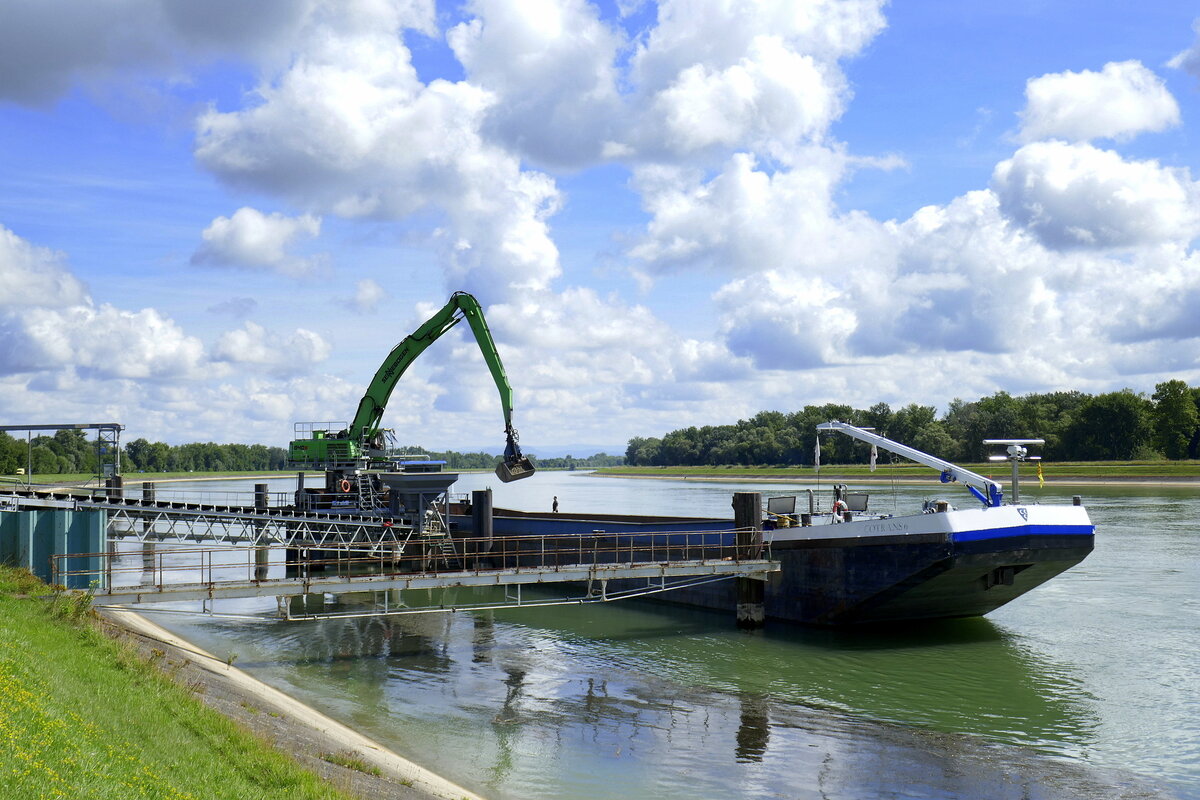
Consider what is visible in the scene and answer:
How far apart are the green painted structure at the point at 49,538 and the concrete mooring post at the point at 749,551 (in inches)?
720

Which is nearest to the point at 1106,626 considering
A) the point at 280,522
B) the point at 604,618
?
the point at 604,618

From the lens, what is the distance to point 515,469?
1417 inches

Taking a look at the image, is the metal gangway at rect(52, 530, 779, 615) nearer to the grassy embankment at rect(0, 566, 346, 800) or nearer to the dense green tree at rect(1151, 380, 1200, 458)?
the grassy embankment at rect(0, 566, 346, 800)

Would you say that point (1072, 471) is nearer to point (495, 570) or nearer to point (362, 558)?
point (495, 570)

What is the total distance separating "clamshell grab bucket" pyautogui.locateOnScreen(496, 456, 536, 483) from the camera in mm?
35500

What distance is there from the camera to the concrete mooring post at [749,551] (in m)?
28.6

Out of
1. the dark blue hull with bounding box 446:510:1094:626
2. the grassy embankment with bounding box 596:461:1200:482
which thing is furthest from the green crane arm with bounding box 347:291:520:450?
the grassy embankment with bounding box 596:461:1200:482

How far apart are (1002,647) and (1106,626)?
15.8 ft

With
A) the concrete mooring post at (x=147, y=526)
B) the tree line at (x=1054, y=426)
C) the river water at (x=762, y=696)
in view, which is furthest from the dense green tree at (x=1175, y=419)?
the concrete mooring post at (x=147, y=526)

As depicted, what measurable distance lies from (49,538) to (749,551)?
2029cm

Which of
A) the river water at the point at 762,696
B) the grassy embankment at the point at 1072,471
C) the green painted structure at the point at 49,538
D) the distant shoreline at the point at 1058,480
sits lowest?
the river water at the point at 762,696

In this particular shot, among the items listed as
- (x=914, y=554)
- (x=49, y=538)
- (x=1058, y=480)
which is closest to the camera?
(x=49, y=538)

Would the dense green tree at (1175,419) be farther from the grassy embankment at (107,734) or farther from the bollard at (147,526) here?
the grassy embankment at (107,734)

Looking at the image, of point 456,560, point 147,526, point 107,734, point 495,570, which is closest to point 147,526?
point 147,526
